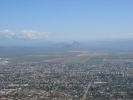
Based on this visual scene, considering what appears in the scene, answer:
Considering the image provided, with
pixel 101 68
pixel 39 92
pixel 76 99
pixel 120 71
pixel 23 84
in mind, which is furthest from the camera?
pixel 101 68

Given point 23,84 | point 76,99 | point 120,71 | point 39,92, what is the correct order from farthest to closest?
point 120,71 → point 23,84 → point 39,92 → point 76,99

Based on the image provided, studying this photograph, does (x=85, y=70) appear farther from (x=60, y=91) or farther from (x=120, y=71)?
(x=60, y=91)

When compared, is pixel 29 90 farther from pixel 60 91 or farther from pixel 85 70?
pixel 85 70

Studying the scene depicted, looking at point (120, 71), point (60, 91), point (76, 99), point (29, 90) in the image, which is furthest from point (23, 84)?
point (120, 71)

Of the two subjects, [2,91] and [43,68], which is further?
[43,68]

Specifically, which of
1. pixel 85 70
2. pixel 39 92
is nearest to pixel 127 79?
pixel 85 70

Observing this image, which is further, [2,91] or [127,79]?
[127,79]

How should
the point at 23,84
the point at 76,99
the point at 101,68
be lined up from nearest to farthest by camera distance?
the point at 76,99 → the point at 23,84 → the point at 101,68

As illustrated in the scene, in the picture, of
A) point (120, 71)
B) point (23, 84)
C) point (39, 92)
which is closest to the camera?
point (39, 92)
